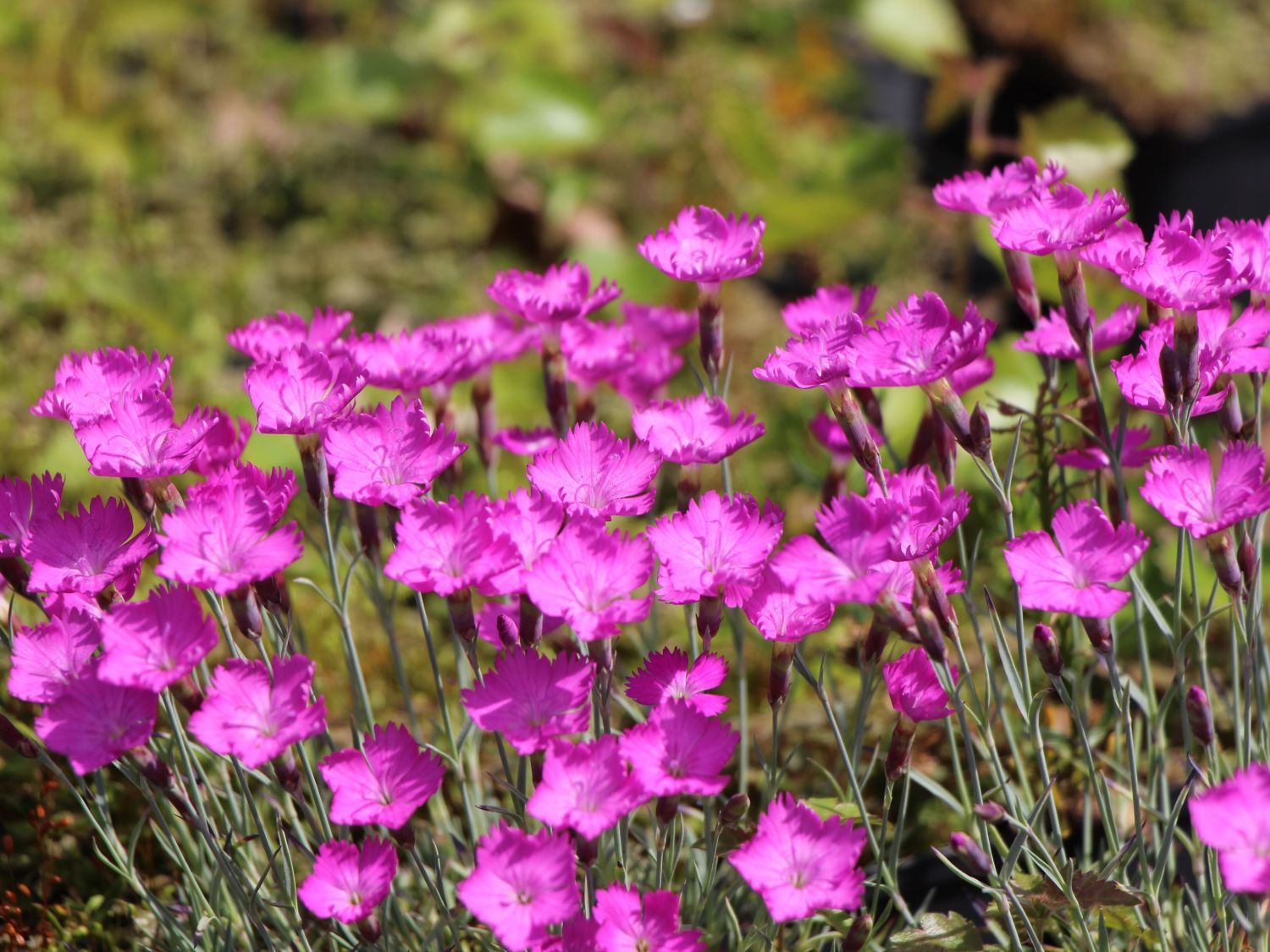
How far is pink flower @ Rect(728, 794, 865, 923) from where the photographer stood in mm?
733

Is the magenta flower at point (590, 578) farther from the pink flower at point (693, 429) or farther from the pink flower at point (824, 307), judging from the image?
the pink flower at point (824, 307)

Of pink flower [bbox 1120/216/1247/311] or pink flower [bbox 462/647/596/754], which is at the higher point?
pink flower [bbox 1120/216/1247/311]

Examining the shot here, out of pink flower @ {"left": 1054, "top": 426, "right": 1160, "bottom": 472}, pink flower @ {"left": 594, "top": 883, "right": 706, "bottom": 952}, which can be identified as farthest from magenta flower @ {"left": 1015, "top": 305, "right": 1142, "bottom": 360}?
pink flower @ {"left": 594, "top": 883, "right": 706, "bottom": 952}

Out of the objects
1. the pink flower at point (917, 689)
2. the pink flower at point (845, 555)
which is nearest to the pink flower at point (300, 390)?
the pink flower at point (845, 555)

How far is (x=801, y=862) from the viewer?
2.51 feet

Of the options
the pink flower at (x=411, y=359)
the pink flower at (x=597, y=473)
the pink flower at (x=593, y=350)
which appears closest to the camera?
the pink flower at (x=597, y=473)

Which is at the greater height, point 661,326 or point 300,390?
point 300,390

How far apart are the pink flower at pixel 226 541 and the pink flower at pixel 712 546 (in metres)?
0.23

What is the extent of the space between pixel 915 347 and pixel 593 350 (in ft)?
1.21

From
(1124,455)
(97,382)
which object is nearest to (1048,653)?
(1124,455)

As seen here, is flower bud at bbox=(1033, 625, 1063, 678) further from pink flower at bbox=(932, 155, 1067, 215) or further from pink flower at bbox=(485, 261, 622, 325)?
pink flower at bbox=(485, 261, 622, 325)

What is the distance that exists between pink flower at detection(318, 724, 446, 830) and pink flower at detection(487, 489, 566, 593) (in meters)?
0.12

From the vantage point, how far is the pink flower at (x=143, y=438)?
796mm

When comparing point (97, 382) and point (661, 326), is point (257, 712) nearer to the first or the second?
point (97, 382)
